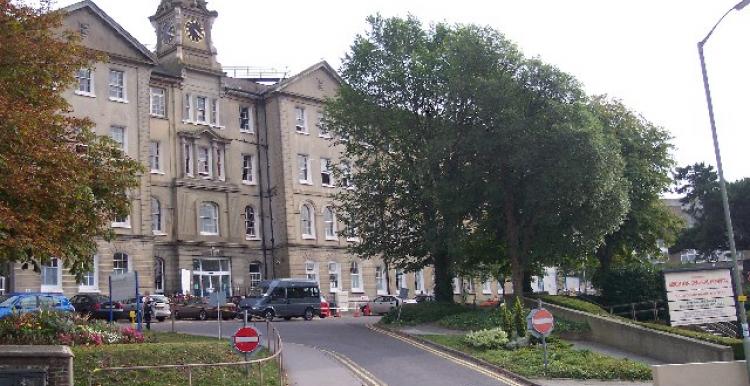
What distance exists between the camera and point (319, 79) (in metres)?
64.7

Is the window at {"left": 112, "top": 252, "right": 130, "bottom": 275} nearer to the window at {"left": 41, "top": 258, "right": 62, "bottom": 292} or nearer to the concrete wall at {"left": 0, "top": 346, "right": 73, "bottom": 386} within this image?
the window at {"left": 41, "top": 258, "right": 62, "bottom": 292}

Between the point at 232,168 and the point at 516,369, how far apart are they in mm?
38628

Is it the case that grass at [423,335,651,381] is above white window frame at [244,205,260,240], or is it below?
below

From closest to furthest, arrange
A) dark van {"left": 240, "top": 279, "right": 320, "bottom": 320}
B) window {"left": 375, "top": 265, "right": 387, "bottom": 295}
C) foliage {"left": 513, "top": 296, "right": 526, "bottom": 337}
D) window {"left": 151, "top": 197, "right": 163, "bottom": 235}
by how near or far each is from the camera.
A: foliage {"left": 513, "top": 296, "right": 526, "bottom": 337} < dark van {"left": 240, "top": 279, "right": 320, "bottom": 320} < window {"left": 151, "top": 197, "right": 163, "bottom": 235} < window {"left": 375, "top": 265, "right": 387, "bottom": 295}

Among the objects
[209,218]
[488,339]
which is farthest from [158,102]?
[488,339]

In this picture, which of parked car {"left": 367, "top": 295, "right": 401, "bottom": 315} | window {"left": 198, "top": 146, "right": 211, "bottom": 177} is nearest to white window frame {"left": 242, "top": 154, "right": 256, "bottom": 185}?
window {"left": 198, "top": 146, "right": 211, "bottom": 177}

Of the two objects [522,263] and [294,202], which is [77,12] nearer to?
[294,202]

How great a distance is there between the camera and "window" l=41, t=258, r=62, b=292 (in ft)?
153

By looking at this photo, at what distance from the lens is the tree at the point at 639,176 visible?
48.1 m

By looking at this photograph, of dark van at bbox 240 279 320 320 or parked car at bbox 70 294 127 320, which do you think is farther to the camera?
dark van at bbox 240 279 320 320

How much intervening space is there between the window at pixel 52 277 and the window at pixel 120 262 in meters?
3.53

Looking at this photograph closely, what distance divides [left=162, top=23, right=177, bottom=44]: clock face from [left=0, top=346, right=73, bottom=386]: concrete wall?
46.3 m

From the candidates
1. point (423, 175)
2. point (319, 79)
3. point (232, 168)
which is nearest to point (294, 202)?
point (232, 168)

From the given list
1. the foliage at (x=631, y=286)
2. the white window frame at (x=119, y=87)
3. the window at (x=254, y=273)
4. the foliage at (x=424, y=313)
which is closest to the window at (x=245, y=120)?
the window at (x=254, y=273)
